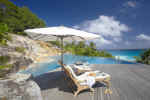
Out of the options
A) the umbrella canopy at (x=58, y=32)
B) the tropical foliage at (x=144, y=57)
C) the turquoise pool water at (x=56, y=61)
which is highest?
the umbrella canopy at (x=58, y=32)

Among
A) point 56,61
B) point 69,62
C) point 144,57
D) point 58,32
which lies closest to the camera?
point 58,32

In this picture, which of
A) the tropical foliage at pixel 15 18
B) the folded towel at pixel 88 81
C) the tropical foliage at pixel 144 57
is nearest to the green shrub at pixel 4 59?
the folded towel at pixel 88 81

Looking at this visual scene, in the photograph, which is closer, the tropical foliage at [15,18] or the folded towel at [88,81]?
the folded towel at [88,81]

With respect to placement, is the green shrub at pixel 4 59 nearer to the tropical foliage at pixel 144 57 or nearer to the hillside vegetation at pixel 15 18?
the hillside vegetation at pixel 15 18

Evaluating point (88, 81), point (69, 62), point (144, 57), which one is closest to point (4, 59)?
point (69, 62)

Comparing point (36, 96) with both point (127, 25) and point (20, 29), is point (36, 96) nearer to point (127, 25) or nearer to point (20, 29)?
point (20, 29)

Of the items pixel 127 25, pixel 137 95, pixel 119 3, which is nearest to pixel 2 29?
pixel 137 95

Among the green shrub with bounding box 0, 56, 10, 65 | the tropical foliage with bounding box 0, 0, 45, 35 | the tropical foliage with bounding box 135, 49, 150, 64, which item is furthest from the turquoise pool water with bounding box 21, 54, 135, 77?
the tropical foliage with bounding box 0, 0, 45, 35

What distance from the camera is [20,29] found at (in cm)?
1778

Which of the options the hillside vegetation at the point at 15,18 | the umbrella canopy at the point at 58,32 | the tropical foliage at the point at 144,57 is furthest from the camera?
the hillside vegetation at the point at 15,18

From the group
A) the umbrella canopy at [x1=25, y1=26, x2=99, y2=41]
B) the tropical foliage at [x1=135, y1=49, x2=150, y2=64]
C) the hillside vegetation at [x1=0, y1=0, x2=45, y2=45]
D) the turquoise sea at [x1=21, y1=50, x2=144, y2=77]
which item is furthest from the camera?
the hillside vegetation at [x1=0, y1=0, x2=45, y2=45]

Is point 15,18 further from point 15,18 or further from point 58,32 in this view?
point 58,32

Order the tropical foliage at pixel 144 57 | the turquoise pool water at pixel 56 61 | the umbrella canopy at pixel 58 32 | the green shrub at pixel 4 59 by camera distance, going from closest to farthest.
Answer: the umbrella canopy at pixel 58 32
the turquoise pool water at pixel 56 61
the green shrub at pixel 4 59
the tropical foliage at pixel 144 57

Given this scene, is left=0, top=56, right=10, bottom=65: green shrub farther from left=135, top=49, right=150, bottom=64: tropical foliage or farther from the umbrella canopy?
left=135, top=49, right=150, bottom=64: tropical foliage
